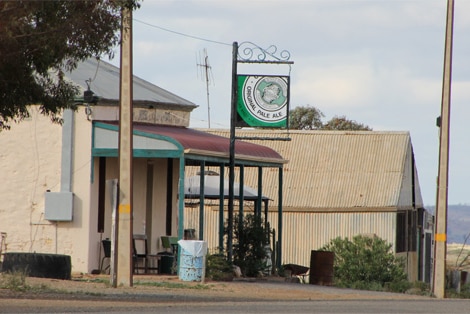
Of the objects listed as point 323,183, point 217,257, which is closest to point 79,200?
point 217,257

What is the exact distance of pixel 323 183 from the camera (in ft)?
145

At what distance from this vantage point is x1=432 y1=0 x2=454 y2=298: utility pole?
26.9 meters

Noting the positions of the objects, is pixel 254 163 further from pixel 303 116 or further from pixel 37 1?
pixel 303 116

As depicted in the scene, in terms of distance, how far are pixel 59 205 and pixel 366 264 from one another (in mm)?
12465

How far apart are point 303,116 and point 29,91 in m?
49.1


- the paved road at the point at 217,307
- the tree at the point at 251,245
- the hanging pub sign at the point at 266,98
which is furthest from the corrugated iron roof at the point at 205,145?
the paved road at the point at 217,307

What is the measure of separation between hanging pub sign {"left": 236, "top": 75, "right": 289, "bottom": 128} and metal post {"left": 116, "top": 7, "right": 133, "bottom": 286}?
7.22 metres

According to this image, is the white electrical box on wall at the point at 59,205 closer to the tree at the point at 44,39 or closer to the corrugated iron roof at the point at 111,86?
the corrugated iron roof at the point at 111,86

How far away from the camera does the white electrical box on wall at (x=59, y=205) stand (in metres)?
26.0

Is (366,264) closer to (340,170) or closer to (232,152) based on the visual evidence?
(232,152)

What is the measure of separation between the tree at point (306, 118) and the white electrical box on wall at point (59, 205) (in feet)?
136

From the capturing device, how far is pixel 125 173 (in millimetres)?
21641

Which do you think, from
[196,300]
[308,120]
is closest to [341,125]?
[308,120]

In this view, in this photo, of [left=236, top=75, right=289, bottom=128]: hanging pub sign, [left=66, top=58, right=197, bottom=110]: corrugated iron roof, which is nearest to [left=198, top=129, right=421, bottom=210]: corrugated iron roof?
[left=66, top=58, right=197, bottom=110]: corrugated iron roof
